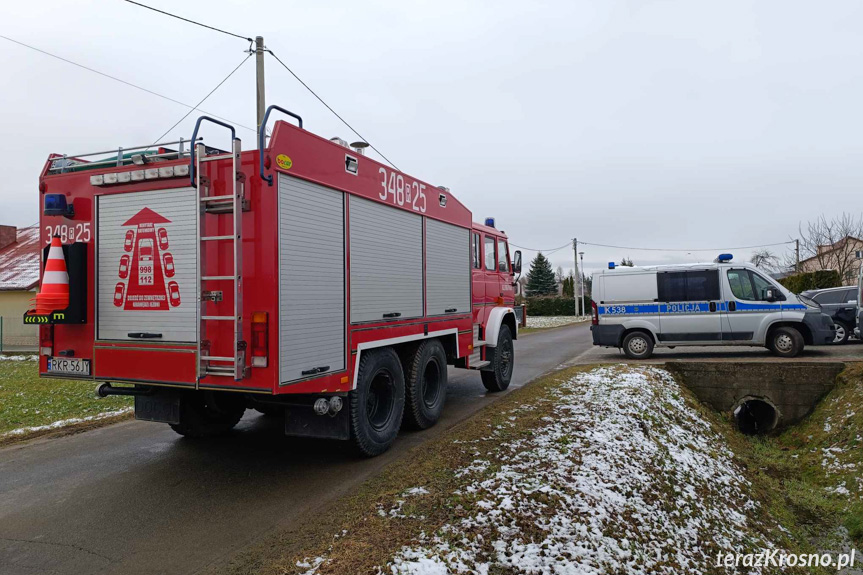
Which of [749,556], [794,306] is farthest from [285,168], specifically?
[794,306]

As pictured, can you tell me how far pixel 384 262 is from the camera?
6207 millimetres

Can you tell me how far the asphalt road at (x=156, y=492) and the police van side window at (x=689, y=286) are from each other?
283 inches

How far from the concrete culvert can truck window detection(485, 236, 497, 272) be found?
5.40m

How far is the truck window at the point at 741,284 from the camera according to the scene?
11.7 m

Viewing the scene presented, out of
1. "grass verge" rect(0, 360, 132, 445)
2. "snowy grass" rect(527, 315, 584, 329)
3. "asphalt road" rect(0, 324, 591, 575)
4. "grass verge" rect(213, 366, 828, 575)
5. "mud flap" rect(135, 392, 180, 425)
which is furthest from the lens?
"snowy grass" rect(527, 315, 584, 329)

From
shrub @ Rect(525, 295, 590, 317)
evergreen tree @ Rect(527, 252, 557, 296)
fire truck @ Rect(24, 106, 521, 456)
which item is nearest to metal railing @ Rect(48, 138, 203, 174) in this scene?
fire truck @ Rect(24, 106, 521, 456)

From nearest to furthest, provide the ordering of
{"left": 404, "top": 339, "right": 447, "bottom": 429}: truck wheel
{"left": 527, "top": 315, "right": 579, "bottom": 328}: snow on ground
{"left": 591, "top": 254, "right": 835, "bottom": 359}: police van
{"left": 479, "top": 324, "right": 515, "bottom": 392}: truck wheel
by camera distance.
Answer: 1. {"left": 404, "top": 339, "right": 447, "bottom": 429}: truck wheel
2. {"left": 479, "top": 324, "right": 515, "bottom": 392}: truck wheel
3. {"left": 591, "top": 254, "right": 835, "bottom": 359}: police van
4. {"left": 527, "top": 315, "right": 579, "bottom": 328}: snow on ground

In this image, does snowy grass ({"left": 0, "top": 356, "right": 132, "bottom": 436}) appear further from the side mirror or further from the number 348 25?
the side mirror

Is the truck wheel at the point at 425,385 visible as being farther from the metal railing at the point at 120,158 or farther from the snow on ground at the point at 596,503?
the metal railing at the point at 120,158

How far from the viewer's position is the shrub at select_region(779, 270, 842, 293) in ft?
78.7

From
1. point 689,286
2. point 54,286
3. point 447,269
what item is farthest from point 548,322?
point 54,286

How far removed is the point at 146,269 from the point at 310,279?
4.93ft

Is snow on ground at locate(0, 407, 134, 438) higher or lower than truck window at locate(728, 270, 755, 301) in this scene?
lower

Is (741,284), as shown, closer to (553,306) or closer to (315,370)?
(315,370)
